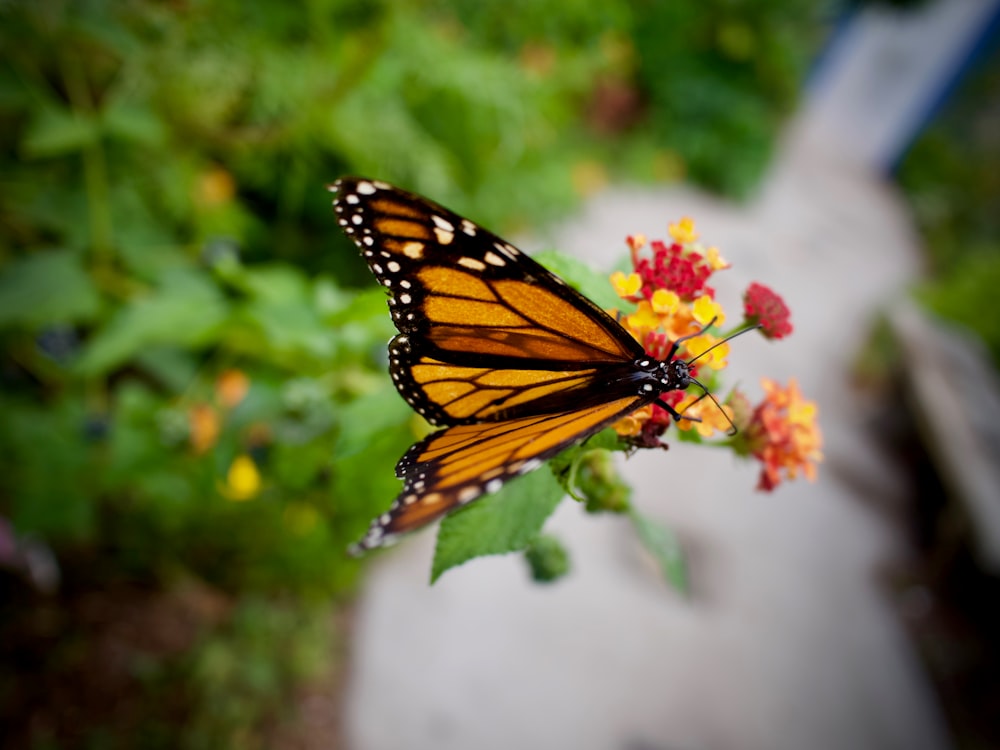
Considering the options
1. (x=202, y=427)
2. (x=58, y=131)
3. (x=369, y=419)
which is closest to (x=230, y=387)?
(x=202, y=427)

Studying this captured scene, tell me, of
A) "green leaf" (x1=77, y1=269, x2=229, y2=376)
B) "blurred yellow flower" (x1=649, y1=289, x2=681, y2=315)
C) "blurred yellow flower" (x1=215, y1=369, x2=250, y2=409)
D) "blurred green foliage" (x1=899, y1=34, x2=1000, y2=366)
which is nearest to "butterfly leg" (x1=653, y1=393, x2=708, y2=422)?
"blurred yellow flower" (x1=649, y1=289, x2=681, y2=315)

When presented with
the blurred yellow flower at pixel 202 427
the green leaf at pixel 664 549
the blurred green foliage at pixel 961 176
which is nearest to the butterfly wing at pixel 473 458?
the green leaf at pixel 664 549

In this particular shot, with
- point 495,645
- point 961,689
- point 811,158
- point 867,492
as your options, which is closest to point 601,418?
point 495,645

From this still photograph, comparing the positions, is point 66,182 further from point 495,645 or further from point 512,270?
point 495,645

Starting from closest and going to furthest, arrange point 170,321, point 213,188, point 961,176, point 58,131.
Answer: point 170,321
point 58,131
point 213,188
point 961,176

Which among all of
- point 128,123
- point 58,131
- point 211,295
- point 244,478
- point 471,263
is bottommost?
point 471,263

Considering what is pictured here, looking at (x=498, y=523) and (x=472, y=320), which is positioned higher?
(x=472, y=320)

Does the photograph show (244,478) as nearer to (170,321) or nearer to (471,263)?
(170,321)
